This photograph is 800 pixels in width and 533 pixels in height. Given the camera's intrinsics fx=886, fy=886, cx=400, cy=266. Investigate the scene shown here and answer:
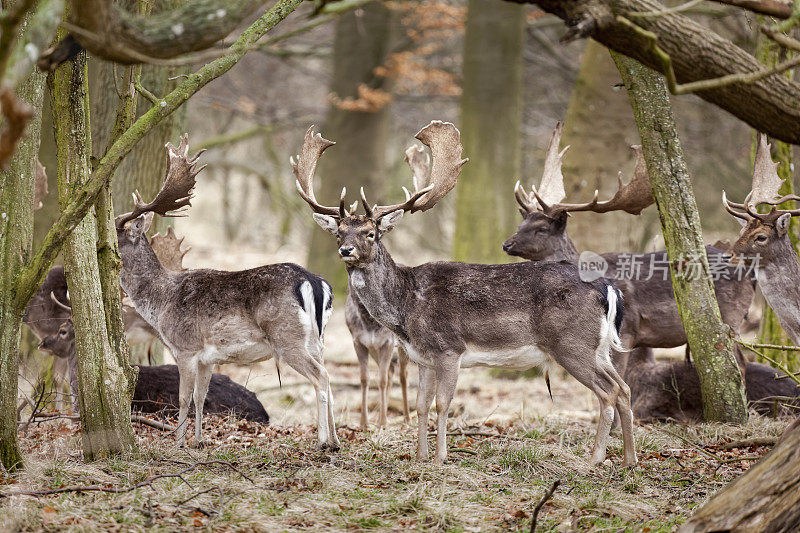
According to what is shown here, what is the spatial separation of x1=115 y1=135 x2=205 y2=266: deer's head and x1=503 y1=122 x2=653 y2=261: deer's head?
2961 mm

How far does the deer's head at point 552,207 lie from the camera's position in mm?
7875

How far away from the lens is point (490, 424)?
7.96 meters

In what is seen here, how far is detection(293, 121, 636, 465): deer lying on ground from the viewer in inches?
251

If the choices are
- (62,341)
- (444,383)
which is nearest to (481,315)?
(444,383)

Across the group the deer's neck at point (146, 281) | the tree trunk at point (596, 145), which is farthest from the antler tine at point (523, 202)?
the deer's neck at point (146, 281)

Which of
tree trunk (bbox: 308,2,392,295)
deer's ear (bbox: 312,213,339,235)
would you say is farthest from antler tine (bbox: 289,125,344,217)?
tree trunk (bbox: 308,2,392,295)

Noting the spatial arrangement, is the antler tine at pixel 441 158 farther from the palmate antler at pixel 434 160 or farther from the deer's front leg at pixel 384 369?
the deer's front leg at pixel 384 369

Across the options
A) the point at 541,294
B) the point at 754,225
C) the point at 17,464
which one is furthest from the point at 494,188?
the point at 17,464

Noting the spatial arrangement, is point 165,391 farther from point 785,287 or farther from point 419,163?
point 785,287

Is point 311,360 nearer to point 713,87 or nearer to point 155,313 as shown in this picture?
point 155,313

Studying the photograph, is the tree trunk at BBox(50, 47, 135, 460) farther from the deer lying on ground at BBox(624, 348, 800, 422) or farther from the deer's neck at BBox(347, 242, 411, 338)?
the deer lying on ground at BBox(624, 348, 800, 422)

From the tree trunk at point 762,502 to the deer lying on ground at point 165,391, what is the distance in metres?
4.45

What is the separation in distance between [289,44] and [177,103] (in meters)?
12.0

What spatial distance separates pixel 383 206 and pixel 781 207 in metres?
4.11
